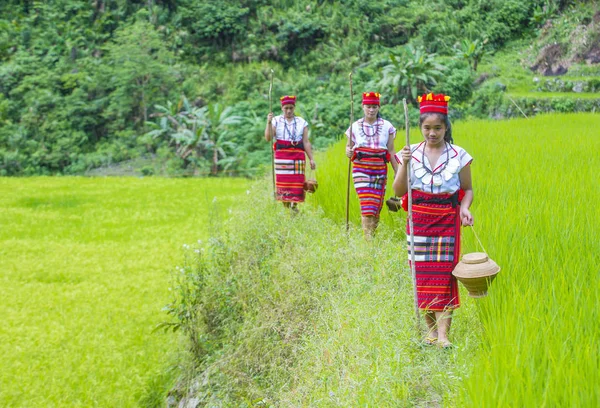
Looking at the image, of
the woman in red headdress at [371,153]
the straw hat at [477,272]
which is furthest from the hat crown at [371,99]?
the straw hat at [477,272]

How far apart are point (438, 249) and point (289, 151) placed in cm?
356

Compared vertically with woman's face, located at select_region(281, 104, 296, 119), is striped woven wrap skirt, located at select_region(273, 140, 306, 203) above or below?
below

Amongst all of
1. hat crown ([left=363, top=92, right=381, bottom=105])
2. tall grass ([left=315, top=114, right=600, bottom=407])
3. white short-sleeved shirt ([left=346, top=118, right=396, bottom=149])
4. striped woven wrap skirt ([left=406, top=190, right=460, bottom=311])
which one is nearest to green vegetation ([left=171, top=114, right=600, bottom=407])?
tall grass ([left=315, top=114, right=600, bottom=407])

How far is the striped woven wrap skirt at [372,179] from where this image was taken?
5.70 meters

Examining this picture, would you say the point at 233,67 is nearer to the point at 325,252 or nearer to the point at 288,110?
the point at 288,110

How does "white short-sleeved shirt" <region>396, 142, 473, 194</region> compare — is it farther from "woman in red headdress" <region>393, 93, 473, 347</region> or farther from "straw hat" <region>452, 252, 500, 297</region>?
"straw hat" <region>452, 252, 500, 297</region>

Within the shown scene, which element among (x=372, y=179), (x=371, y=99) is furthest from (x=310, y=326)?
(x=371, y=99)

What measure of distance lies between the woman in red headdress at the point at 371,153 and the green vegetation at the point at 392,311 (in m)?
0.23

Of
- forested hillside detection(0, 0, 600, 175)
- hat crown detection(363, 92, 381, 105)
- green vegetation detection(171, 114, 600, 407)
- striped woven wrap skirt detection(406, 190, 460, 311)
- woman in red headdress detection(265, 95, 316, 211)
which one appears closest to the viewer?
green vegetation detection(171, 114, 600, 407)

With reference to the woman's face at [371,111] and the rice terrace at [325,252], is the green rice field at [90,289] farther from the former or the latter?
the woman's face at [371,111]

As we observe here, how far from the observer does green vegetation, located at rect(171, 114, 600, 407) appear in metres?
2.44

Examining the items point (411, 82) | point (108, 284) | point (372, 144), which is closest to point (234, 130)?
point (411, 82)

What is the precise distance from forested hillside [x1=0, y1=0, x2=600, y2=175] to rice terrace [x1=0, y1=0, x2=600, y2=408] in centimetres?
12

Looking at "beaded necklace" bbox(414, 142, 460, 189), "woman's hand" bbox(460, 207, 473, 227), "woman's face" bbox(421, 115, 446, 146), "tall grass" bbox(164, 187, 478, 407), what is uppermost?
"woman's face" bbox(421, 115, 446, 146)
